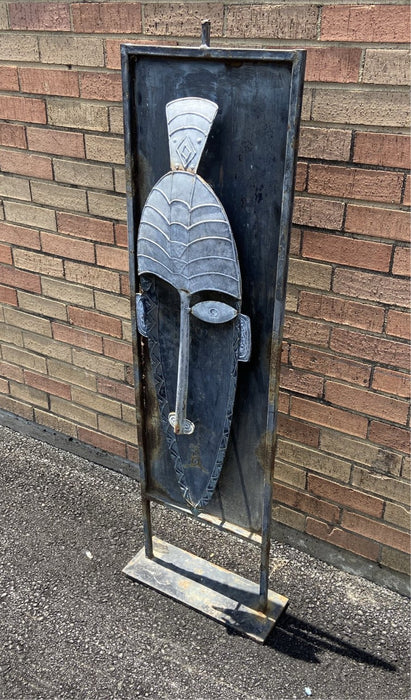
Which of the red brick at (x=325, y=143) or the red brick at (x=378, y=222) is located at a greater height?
the red brick at (x=325, y=143)

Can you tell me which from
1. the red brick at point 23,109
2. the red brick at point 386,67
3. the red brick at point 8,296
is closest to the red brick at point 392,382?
the red brick at point 386,67

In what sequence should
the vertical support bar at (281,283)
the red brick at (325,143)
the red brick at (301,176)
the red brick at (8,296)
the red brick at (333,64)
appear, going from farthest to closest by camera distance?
the red brick at (8,296), the red brick at (301,176), the red brick at (325,143), the red brick at (333,64), the vertical support bar at (281,283)

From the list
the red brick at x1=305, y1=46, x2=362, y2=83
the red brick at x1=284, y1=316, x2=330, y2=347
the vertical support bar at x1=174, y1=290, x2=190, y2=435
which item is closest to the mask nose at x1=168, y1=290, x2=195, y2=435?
the vertical support bar at x1=174, y1=290, x2=190, y2=435

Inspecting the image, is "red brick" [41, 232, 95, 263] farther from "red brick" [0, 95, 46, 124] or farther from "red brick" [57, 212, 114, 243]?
"red brick" [0, 95, 46, 124]

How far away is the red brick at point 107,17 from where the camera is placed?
8.01ft

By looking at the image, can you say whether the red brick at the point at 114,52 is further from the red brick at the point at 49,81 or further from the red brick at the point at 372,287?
the red brick at the point at 372,287

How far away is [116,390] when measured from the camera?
3195 millimetres

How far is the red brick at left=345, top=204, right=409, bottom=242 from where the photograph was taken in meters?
2.13

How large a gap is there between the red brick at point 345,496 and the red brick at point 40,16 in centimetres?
215

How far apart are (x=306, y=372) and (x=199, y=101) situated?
1166 millimetres

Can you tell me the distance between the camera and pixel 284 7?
2.10 m

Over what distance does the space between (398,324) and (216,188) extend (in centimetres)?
82

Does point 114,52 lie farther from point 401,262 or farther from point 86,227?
point 401,262

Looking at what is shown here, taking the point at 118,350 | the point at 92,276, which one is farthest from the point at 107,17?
the point at 118,350
